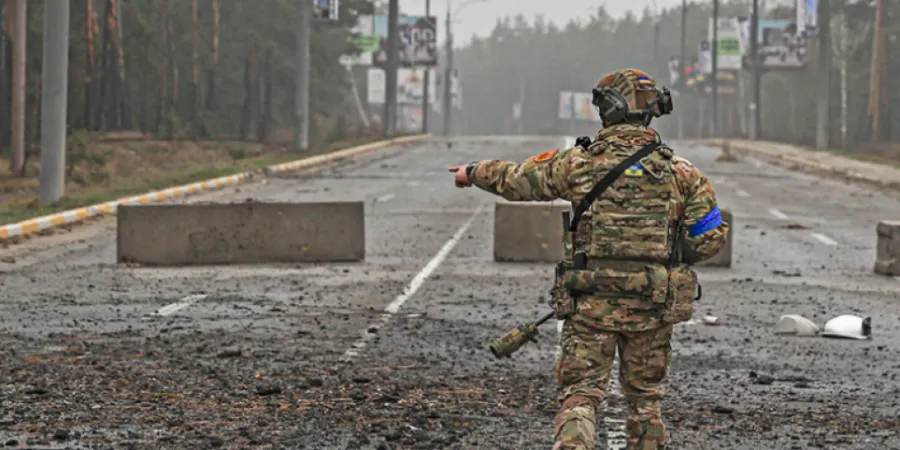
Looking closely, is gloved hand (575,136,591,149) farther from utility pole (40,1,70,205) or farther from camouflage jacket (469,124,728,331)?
utility pole (40,1,70,205)

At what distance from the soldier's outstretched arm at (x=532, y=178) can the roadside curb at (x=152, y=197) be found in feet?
40.5

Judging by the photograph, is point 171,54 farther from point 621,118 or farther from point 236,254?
point 621,118

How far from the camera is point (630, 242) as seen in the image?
630 cm


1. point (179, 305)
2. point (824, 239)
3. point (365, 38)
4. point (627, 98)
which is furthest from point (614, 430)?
point (365, 38)

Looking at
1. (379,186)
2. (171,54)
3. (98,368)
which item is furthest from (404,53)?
(98,368)

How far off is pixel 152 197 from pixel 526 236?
11.6 m

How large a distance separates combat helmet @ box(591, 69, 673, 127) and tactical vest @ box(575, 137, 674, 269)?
0.41ft

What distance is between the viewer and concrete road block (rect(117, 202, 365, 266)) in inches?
699

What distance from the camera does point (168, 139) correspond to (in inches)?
1849

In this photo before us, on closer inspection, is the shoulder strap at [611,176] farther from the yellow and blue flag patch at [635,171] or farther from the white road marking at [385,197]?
the white road marking at [385,197]

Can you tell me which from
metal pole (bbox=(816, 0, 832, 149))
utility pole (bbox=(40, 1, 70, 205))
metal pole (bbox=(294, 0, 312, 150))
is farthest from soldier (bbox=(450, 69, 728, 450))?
metal pole (bbox=(816, 0, 832, 149))

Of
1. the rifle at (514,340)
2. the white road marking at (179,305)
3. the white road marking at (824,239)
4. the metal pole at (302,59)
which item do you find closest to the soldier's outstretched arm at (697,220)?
the rifle at (514,340)

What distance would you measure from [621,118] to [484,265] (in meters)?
12.0

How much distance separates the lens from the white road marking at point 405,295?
11266 millimetres
